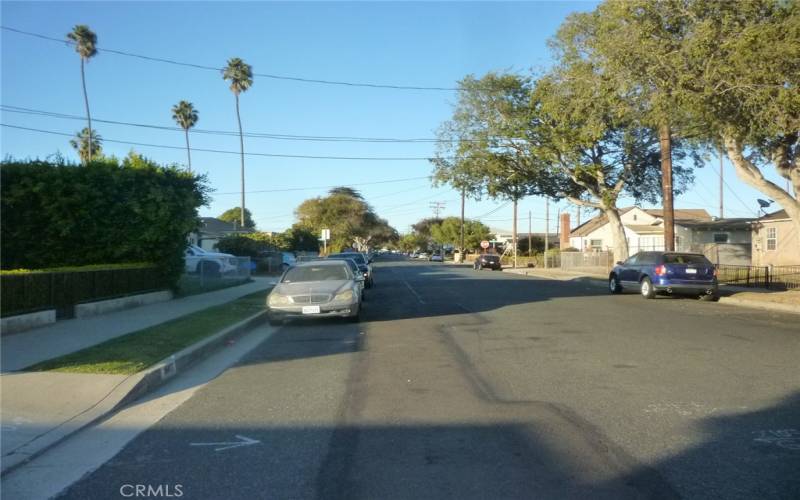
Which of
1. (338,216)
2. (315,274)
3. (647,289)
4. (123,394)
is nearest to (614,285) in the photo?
(647,289)

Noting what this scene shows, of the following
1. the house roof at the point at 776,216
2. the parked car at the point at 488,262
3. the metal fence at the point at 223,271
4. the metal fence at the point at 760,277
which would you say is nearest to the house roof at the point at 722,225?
the house roof at the point at 776,216

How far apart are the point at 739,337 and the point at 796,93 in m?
6.71

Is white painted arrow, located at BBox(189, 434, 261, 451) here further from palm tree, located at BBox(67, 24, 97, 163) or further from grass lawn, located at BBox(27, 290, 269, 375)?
palm tree, located at BBox(67, 24, 97, 163)

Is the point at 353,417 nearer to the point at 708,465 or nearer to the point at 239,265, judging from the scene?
the point at 708,465

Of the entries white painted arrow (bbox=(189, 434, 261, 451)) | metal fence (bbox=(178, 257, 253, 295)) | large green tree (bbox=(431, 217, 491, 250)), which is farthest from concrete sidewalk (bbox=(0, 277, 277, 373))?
large green tree (bbox=(431, 217, 491, 250))

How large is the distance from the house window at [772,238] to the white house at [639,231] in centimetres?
633

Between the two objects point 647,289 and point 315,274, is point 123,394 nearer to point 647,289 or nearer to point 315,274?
point 315,274

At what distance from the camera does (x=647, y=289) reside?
2209 cm

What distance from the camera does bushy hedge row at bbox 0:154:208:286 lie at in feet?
55.1

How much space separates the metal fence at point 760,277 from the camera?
1018 inches

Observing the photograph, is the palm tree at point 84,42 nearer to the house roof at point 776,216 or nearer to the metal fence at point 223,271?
the metal fence at point 223,271

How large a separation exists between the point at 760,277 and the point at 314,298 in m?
20.7

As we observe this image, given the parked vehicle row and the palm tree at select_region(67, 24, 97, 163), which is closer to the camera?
the parked vehicle row

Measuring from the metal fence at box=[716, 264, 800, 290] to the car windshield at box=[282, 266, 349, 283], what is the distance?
17.7 metres
